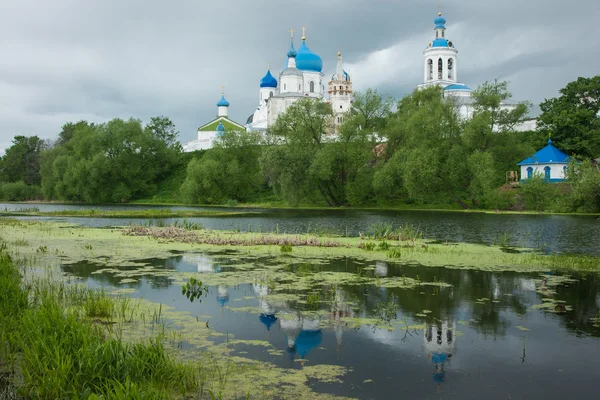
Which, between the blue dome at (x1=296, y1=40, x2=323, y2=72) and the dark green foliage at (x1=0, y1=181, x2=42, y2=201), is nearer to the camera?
the dark green foliage at (x1=0, y1=181, x2=42, y2=201)

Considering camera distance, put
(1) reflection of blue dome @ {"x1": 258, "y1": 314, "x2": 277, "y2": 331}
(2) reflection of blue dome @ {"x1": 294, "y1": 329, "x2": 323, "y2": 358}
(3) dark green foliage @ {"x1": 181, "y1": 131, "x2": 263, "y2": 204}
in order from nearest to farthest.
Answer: (2) reflection of blue dome @ {"x1": 294, "y1": 329, "x2": 323, "y2": 358} < (1) reflection of blue dome @ {"x1": 258, "y1": 314, "x2": 277, "y2": 331} < (3) dark green foliage @ {"x1": 181, "y1": 131, "x2": 263, "y2": 204}

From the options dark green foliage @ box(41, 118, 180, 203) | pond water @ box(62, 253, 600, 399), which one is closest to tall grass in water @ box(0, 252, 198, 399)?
pond water @ box(62, 253, 600, 399)

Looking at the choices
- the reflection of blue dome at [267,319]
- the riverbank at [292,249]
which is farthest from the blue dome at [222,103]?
the reflection of blue dome at [267,319]

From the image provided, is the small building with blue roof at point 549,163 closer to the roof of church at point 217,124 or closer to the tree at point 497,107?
the tree at point 497,107

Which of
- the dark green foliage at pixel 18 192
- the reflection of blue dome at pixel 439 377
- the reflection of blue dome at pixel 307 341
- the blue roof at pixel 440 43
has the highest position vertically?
the blue roof at pixel 440 43

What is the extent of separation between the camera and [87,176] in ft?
233

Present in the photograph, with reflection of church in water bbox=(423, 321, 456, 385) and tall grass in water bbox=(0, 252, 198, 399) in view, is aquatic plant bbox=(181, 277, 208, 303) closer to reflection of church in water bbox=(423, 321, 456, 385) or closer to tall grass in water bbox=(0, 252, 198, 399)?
tall grass in water bbox=(0, 252, 198, 399)

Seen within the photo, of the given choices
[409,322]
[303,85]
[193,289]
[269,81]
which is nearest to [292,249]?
[193,289]

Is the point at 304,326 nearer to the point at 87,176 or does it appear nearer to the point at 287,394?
the point at 287,394

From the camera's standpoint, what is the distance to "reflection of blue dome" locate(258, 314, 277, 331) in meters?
8.39

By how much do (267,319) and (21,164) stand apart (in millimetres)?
100961

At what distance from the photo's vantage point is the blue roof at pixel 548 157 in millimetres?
53000

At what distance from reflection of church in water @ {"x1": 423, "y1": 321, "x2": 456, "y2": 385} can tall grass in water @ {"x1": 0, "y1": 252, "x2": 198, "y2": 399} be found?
2.84 metres

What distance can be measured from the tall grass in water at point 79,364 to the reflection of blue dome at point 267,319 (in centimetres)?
217
